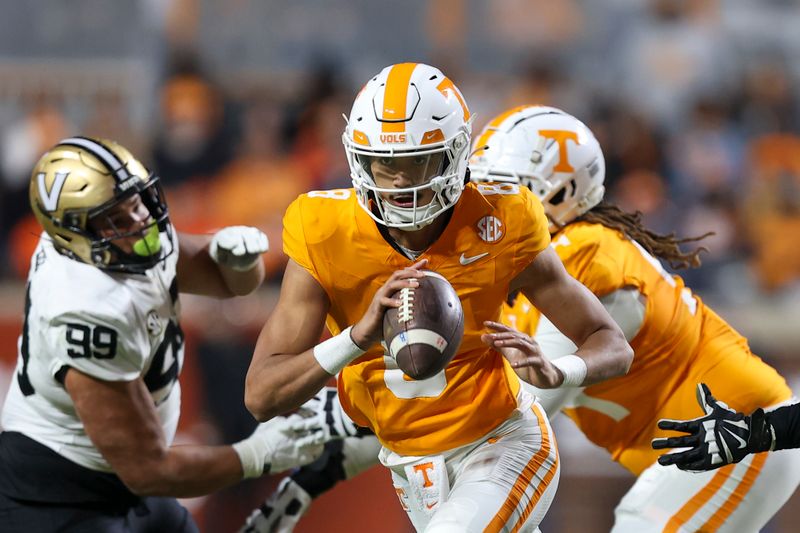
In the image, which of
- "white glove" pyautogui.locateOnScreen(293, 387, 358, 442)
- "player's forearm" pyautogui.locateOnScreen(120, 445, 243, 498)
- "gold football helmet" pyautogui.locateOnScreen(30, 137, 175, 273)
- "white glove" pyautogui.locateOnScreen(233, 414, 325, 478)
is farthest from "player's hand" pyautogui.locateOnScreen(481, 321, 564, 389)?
"gold football helmet" pyautogui.locateOnScreen(30, 137, 175, 273)

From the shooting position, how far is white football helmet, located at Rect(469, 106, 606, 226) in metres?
4.01

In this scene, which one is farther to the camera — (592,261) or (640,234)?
(640,234)

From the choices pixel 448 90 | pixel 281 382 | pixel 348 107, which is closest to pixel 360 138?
pixel 448 90

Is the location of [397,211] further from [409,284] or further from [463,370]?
[463,370]

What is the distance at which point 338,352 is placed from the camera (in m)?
3.12

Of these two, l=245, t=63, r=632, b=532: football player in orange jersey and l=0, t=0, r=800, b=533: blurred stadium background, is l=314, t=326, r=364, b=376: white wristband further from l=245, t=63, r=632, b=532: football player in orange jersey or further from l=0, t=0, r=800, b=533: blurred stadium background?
l=0, t=0, r=800, b=533: blurred stadium background

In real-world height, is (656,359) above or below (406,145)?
below

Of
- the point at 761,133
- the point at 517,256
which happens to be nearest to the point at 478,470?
the point at 517,256

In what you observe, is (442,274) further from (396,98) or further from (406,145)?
(396,98)

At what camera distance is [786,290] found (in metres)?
7.07

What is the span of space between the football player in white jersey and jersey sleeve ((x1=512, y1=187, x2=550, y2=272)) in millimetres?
1013

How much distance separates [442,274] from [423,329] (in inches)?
13.6

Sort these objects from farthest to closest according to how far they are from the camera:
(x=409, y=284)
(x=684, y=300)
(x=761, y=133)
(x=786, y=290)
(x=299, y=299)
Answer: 1. (x=761, y=133)
2. (x=786, y=290)
3. (x=684, y=300)
4. (x=299, y=299)
5. (x=409, y=284)

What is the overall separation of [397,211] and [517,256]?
0.35 meters
